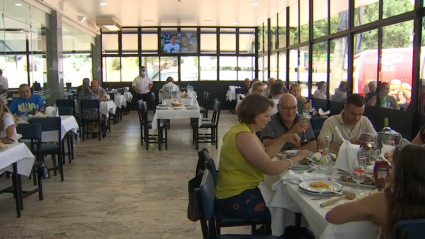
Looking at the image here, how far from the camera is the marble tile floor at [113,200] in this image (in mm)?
3803

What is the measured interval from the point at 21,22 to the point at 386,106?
7056 millimetres

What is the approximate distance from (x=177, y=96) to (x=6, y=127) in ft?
16.8

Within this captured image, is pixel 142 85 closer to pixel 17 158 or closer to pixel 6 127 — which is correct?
pixel 6 127

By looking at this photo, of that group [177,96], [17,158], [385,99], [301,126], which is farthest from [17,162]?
[385,99]

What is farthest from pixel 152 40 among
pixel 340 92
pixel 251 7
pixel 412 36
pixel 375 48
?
pixel 412 36

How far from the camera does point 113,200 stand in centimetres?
470

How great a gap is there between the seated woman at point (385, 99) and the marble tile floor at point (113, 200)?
114 inches

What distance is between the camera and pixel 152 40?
52.8 ft

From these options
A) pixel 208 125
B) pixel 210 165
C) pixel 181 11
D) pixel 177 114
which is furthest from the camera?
pixel 181 11

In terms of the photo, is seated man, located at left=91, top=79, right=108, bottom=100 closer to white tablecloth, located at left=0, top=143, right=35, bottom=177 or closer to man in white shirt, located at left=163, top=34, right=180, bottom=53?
white tablecloth, located at left=0, top=143, right=35, bottom=177

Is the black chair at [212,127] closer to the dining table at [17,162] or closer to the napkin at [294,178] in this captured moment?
the dining table at [17,162]

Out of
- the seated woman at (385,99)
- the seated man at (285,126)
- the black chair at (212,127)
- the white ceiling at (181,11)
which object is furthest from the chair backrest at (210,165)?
the white ceiling at (181,11)

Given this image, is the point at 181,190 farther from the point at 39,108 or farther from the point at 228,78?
the point at 228,78

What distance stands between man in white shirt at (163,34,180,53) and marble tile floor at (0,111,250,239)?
893 centimetres
